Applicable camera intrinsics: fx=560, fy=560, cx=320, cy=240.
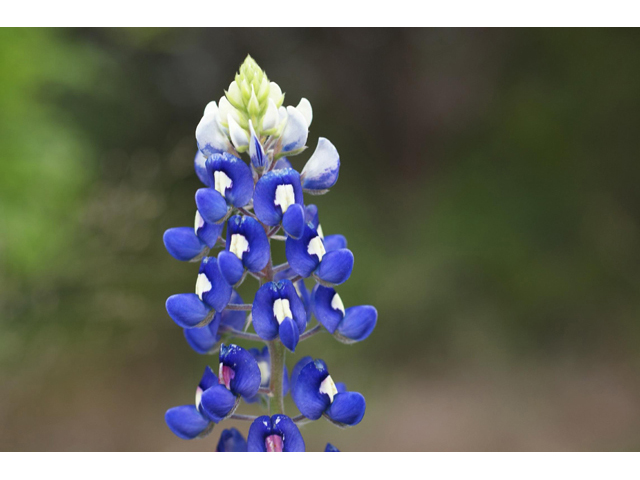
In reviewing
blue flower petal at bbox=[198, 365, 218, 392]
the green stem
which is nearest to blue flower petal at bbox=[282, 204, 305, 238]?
the green stem

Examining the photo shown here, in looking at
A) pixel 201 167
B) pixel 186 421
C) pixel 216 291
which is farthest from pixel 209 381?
pixel 201 167

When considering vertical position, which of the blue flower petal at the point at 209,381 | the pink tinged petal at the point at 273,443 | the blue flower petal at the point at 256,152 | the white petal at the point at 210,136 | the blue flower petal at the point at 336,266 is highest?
the white petal at the point at 210,136

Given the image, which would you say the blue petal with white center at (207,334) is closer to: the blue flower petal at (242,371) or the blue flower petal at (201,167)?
the blue flower petal at (242,371)

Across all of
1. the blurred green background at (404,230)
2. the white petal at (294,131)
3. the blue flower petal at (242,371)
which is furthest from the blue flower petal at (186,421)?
the blurred green background at (404,230)

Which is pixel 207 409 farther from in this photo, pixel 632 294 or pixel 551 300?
pixel 632 294

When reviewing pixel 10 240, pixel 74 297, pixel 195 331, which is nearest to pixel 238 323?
pixel 195 331

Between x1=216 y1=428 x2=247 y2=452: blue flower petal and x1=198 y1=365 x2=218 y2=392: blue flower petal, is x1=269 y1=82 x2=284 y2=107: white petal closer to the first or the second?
x1=198 y1=365 x2=218 y2=392: blue flower petal

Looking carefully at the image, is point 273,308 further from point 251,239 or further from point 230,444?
point 230,444
